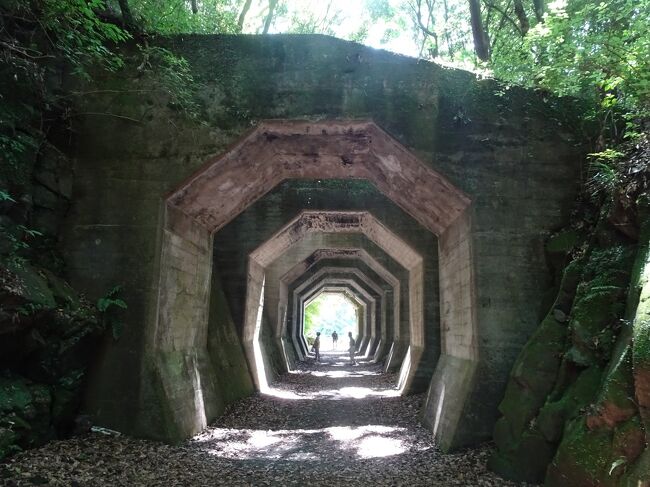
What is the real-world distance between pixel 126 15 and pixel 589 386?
815 cm

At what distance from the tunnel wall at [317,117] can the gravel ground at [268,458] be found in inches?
55.5

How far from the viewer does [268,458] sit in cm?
683

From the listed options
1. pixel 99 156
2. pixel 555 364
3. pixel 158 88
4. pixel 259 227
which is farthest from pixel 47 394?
pixel 259 227

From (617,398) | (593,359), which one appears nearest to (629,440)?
(617,398)

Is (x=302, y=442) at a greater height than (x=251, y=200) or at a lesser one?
lesser

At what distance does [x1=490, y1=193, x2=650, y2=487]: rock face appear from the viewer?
4.21 metres

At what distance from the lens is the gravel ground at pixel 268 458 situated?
5.51m

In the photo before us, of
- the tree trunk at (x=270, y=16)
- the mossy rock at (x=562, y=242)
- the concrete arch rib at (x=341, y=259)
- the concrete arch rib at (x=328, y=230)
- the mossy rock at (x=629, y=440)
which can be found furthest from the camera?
the concrete arch rib at (x=341, y=259)

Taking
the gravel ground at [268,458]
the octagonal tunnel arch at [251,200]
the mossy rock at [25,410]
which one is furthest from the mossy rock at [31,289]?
the gravel ground at [268,458]

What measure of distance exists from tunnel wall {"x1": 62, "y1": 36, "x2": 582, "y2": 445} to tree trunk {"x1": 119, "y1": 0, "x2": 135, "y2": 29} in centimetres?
58

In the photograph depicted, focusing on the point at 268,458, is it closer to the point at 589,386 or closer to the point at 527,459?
the point at 527,459

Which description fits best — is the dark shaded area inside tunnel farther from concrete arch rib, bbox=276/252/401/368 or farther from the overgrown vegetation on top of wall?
the overgrown vegetation on top of wall

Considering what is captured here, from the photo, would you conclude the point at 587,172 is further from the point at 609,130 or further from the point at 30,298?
the point at 30,298

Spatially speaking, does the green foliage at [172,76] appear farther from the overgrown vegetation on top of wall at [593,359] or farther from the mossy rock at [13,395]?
the overgrown vegetation on top of wall at [593,359]
